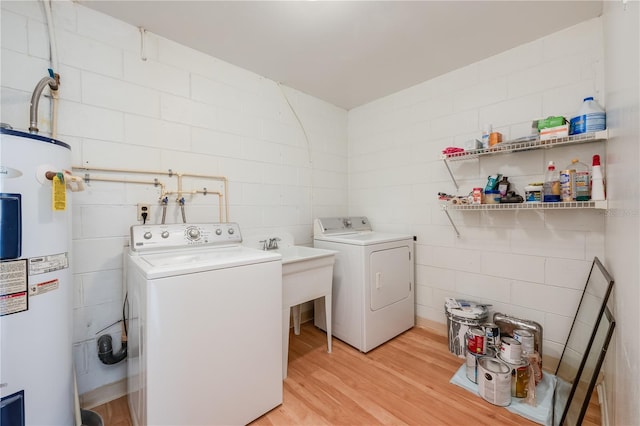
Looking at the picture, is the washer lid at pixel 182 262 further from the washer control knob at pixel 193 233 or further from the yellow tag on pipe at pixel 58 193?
the yellow tag on pipe at pixel 58 193

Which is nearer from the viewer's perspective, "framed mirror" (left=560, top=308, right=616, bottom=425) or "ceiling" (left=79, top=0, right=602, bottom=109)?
"framed mirror" (left=560, top=308, right=616, bottom=425)

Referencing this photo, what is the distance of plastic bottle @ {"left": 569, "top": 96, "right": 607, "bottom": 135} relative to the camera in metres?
1.51

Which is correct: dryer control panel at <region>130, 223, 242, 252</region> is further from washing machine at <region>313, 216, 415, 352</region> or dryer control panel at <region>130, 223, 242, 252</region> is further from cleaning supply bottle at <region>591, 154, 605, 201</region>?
cleaning supply bottle at <region>591, 154, 605, 201</region>

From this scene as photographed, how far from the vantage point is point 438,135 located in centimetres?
242

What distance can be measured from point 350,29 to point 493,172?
1.50 metres

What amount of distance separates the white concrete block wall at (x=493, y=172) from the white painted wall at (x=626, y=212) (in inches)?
23.1

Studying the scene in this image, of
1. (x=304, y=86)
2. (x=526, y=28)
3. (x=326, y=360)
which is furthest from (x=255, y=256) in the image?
(x=526, y=28)

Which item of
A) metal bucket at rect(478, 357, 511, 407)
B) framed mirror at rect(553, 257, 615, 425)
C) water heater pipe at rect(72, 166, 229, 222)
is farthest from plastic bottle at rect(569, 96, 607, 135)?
water heater pipe at rect(72, 166, 229, 222)

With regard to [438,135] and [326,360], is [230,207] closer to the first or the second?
[326,360]

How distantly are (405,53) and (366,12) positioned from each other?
22.7 inches

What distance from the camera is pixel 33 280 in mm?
1043

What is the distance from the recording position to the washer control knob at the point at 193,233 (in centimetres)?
170

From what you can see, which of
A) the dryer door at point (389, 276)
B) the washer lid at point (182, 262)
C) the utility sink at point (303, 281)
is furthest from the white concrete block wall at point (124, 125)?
the dryer door at point (389, 276)

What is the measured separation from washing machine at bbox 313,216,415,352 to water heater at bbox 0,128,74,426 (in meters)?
1.70
